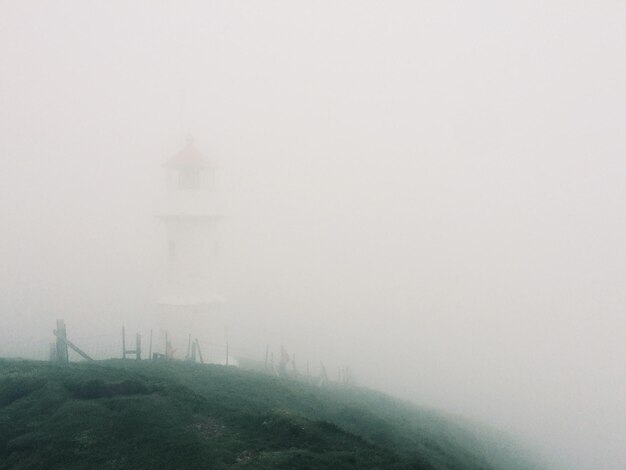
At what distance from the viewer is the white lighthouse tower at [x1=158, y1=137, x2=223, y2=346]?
1597 inches

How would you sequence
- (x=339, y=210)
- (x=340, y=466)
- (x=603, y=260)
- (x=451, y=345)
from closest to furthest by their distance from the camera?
(x=340, y=466) < (x=451, y=345) < (x=603, y=260) < (x=339, y=210)

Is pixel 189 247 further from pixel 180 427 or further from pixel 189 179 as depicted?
pixel 180 427

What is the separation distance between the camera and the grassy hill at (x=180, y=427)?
15.9m

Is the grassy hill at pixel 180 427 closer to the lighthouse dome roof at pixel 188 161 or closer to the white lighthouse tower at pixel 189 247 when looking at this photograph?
the white lighthouse tower at pixel 189 247

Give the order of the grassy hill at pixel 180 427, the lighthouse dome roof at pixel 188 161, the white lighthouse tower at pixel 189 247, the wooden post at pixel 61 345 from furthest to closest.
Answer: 1. the lighthouse dome roof at pixel 188 161
2. the white lighthouse tower at pixel 189 247
3. the wooden post at pixel 61 345
4. the grassy hill at pixel 180 427

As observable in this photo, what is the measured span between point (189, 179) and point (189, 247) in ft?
16.2

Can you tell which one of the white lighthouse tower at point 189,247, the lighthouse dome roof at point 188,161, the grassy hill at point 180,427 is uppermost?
the lighthouse dome roof at point 188,161

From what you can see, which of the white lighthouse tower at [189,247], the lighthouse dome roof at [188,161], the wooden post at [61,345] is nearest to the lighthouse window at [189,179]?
the white lighthouse tower at [189,247]

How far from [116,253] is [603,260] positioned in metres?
117

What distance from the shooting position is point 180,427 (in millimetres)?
17719

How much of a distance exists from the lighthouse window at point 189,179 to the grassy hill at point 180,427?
17.8m

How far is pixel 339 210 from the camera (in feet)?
528

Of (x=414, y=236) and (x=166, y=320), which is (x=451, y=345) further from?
Result: (x=414, y=236)

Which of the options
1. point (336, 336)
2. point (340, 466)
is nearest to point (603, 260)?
point (336, 336)
